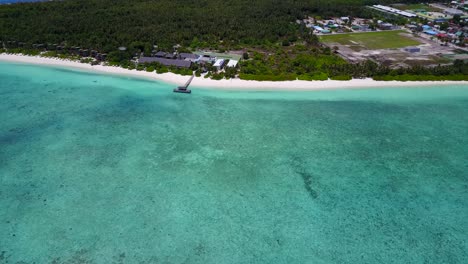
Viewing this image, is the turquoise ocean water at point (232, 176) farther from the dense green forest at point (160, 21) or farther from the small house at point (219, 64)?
the dense green forest at point (160, 21)

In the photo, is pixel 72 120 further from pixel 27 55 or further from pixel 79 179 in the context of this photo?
pixel 27 55

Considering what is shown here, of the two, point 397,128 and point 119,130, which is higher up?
point 119,130

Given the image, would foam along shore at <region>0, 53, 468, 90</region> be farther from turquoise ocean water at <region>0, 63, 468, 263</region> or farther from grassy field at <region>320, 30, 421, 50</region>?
grassy field at <region>320, 30, 421, 50</region>

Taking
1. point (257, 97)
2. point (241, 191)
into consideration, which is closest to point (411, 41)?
point (257, 97)

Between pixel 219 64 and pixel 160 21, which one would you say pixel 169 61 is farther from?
pixel 160 21

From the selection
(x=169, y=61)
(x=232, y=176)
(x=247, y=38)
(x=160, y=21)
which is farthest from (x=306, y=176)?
(x=160, y=21)
